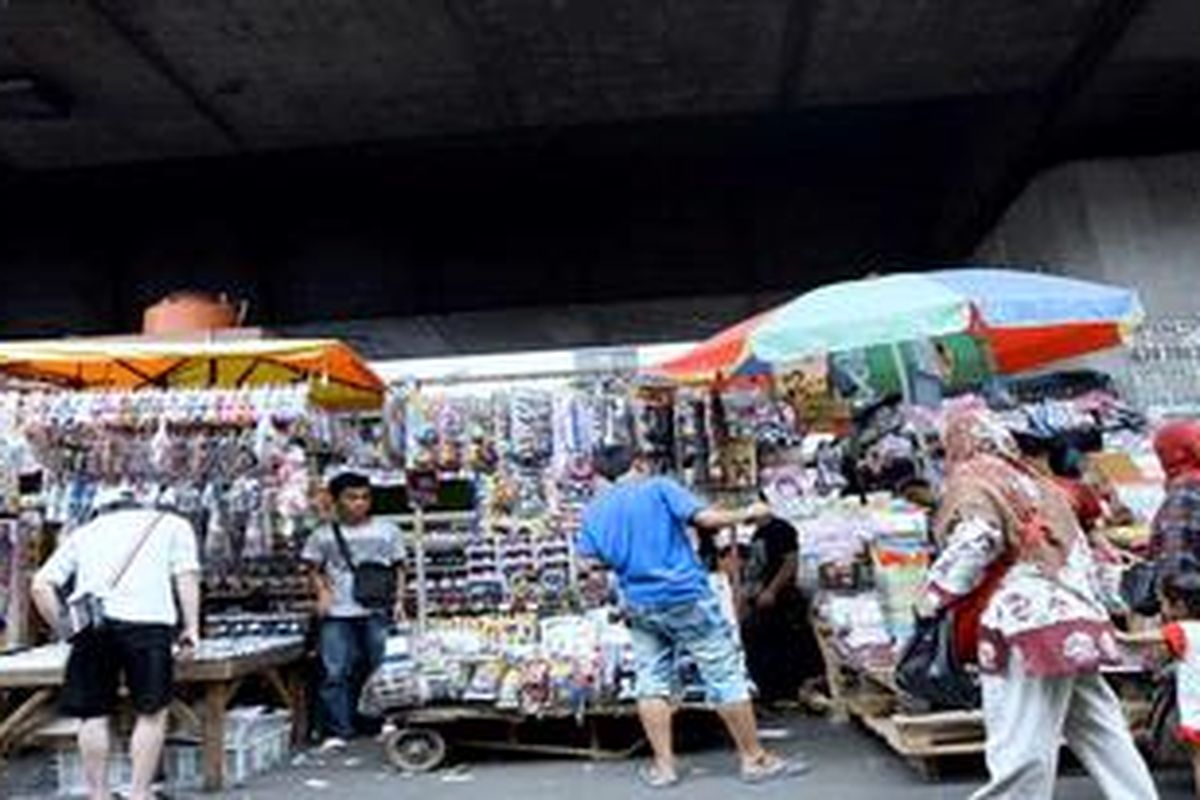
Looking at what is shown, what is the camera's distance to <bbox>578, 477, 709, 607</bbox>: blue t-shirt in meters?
6.92

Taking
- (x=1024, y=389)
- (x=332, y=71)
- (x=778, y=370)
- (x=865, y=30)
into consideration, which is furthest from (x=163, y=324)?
(x=1024, y=389)

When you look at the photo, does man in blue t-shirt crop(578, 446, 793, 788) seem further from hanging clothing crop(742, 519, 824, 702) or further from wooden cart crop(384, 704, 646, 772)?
hanging clothing crop(742, 519, 824, 702)

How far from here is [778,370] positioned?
8531 mm

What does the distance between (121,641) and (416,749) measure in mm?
1998

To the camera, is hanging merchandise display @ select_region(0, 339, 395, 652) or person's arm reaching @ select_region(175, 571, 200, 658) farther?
hanging merchandise display @ select_region(0, 339, 395, 652)

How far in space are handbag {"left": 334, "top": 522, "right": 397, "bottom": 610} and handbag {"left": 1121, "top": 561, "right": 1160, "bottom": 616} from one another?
4.97 m

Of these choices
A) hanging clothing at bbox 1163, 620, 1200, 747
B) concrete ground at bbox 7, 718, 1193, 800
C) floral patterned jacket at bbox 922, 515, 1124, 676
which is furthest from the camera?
concrete ground at bbox 7, 718, 1193, 800

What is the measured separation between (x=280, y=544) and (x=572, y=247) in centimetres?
581

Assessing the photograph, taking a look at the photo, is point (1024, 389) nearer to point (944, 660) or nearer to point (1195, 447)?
point (1195, 447)

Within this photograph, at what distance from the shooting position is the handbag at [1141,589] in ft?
19.2

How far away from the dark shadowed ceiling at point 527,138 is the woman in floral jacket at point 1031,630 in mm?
5285

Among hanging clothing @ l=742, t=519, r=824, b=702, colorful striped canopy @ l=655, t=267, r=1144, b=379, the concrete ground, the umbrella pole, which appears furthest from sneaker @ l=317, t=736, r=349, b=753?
the umbrella pole

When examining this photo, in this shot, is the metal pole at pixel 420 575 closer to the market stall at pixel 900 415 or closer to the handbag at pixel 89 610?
the market stall at pixel 900 415

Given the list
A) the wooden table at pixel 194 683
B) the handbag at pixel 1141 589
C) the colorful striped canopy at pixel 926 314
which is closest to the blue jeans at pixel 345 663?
the wooden table at pixel 194 683
